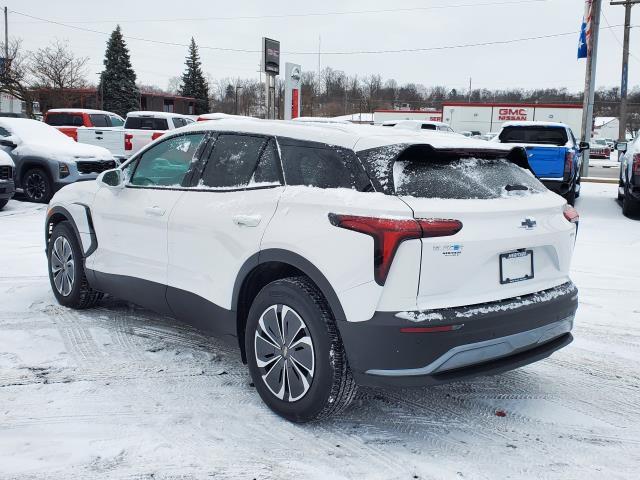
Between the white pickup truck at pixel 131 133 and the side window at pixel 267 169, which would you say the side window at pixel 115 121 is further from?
the side window at pixel 267 169

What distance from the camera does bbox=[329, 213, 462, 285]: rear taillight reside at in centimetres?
284

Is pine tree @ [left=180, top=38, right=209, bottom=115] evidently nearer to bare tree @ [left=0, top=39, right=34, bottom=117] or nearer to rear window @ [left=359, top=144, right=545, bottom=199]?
bare tree @ [left=0, top=39, right=34, bottom=117]

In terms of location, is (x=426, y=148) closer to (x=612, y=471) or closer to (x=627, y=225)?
(x=612, y=471)

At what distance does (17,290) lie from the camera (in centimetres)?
595

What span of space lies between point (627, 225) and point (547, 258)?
27.8ft

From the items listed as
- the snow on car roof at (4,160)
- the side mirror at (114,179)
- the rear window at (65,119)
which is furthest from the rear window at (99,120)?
the side mirror at (114,179)

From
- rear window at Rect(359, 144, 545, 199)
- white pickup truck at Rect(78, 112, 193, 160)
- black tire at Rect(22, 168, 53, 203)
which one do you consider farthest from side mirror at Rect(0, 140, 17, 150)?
rear window at Rect(359, 144, 545, 199)

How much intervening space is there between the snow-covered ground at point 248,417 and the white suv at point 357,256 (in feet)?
0.99

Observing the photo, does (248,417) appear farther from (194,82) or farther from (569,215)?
(194,82)

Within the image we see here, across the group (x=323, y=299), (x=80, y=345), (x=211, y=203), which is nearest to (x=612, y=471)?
(x=323, y=299)

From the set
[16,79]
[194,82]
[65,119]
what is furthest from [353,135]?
[194,82]

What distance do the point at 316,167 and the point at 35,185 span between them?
10.7m

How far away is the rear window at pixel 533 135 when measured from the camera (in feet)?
43.3

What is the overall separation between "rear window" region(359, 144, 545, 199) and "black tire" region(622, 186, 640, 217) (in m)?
8.99
